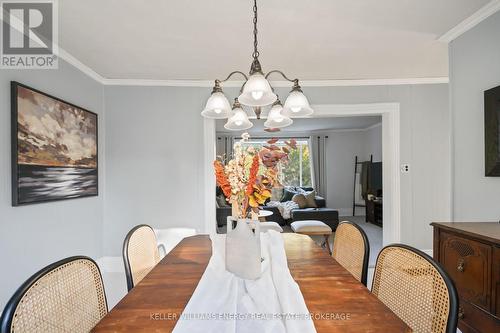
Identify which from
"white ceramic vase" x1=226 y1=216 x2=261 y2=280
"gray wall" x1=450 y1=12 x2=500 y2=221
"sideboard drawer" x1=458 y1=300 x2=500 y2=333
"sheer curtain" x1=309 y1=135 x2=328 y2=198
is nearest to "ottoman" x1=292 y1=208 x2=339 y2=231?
"sheer curtain" x1=309 y1=135 x2=328 y2=198

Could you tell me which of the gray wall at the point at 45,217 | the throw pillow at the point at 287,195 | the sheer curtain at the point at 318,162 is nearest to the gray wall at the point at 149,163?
the gray wall at the point at 45,217

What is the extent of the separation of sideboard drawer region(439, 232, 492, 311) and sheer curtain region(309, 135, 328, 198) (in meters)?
5.93

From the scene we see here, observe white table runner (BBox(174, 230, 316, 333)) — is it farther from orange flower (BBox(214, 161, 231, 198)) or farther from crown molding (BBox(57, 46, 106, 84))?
crown molding (BBox(57, 46, 106, 84))

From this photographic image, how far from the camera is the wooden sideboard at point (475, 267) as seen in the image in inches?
56.9

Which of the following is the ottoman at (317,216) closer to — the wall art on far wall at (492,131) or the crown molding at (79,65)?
the wall art on far wall at (492,131)

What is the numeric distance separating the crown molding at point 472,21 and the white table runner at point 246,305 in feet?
7.88

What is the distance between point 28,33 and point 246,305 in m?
2.75

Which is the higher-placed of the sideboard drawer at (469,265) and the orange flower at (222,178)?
the orange flower at (222,178)

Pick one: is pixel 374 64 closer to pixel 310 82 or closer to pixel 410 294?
pixel 310 82

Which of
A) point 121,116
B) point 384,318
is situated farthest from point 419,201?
point 121,116

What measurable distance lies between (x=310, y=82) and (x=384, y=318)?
120 inches

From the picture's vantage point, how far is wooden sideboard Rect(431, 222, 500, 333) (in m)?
1.45

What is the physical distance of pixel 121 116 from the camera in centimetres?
338

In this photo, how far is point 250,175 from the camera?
121 centimetres
